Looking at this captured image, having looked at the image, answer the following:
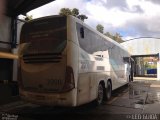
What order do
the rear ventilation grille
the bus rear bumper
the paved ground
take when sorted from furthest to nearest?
the paved ground < the rear ventilation grille < the bus rear bumper

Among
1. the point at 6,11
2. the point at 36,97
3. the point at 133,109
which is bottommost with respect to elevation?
the point at 133,109

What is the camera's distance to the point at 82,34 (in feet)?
23.2

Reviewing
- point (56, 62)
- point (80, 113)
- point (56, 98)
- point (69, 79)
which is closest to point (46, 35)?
point (56, 62)

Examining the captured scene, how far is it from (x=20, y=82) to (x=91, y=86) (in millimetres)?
2464

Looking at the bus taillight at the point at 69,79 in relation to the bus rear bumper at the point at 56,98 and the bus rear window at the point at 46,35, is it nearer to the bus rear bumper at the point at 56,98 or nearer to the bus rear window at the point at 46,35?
the bus rear bumper at the point at 56,98

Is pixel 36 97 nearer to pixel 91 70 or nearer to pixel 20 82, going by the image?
pixel 20 82

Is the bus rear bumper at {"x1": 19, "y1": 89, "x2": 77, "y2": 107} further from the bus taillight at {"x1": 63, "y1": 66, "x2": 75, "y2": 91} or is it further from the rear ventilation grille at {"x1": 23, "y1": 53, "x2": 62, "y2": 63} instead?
the rear ventilation grille at {"x1": 23, "y1": 53, "x2": 62, "y2": 63}

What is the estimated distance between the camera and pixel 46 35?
6.71m

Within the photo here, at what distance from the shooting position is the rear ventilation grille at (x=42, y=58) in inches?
253

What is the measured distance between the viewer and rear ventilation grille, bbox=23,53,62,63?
21.1 feet

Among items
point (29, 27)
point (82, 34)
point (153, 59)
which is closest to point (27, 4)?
point (29, 27)

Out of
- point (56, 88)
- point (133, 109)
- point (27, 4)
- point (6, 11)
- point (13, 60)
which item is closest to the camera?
point (6, 11)

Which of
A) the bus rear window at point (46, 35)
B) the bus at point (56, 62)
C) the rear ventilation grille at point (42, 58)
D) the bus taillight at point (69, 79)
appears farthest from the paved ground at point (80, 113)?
the bus rear window at point (46, 35)

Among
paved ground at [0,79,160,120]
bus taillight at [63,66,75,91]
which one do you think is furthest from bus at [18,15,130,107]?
paved ground at [0,79,160,120]
